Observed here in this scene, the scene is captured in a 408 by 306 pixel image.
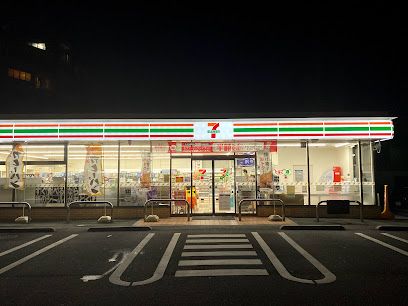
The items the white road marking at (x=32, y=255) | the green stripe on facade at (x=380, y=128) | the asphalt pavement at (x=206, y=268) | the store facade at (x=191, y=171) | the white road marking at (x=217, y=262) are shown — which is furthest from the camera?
the store facade at (x=191, y=171)

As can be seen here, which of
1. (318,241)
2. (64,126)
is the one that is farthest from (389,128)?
(64,126)

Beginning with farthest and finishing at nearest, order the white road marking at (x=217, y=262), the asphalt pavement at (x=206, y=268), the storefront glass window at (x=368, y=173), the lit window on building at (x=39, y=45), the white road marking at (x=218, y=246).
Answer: the lit window on building at (x=39, y=45)
the storefront glass window at (x=368, y=173)
the white road marking at (x=218, y=246)
the white road marking at (x=217, y=262)
the asphalt pavement at (x=206, y=268)

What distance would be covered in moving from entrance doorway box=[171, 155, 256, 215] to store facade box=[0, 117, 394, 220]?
4 cm

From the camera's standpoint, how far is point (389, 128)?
14.2 meters

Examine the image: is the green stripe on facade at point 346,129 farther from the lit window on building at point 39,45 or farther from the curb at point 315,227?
the lit window on building at point 39,45

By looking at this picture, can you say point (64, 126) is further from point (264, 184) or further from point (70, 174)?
point (264, 184)

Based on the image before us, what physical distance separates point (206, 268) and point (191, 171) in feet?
26.0

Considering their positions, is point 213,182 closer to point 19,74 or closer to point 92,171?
point 92,171

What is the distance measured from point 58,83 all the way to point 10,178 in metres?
39.3

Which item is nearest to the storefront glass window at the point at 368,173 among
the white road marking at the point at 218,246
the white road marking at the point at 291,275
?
the white road marking at the point at 291,275

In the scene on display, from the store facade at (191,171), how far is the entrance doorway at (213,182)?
0.04m

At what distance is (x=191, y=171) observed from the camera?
1507cm

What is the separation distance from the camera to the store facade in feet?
49.0

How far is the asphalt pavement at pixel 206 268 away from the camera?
560cm
